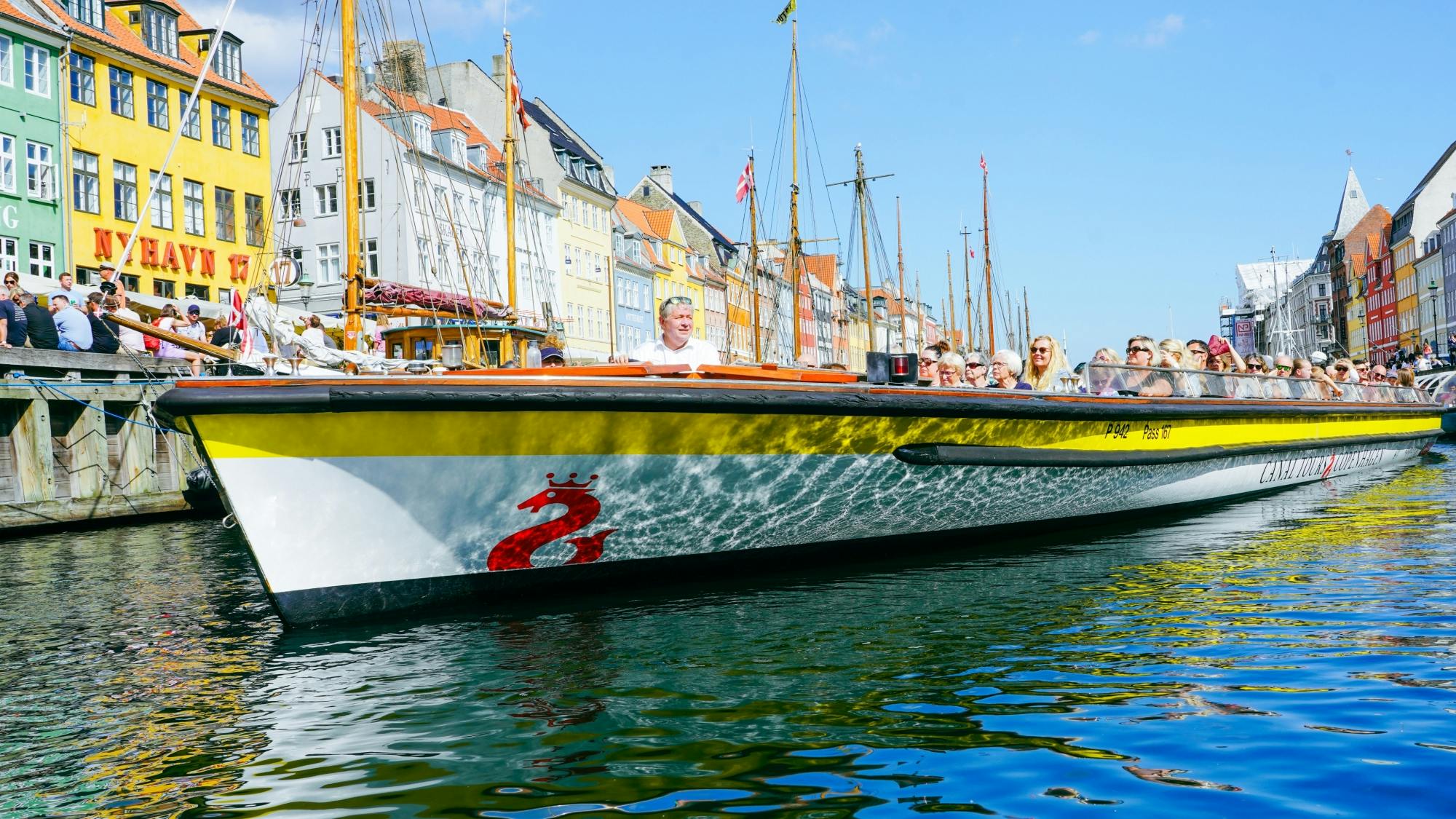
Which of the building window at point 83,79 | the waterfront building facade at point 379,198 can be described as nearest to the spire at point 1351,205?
the waterfront building facade at point 379,198

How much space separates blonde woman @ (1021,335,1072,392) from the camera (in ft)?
32.4

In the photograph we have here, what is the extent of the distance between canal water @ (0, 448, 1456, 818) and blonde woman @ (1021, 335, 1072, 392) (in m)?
2.26

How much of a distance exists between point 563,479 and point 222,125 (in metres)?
32.9

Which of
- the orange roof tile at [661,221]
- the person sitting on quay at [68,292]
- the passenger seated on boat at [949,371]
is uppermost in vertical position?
the orange roof tile at [661,221]

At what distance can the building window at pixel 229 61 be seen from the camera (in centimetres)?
3575

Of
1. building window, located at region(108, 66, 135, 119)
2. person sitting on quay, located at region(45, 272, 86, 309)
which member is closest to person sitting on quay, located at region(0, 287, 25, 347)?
person sitting on quay, located at region(45, 272, 86, 309)

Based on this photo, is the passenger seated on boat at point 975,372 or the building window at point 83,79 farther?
the building window at point 83,79

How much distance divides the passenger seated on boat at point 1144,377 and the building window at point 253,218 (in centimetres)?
3030

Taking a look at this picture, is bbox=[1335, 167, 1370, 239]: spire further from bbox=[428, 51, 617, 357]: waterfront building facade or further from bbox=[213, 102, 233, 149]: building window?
bbox=[213, 102, 233, 149]: building window

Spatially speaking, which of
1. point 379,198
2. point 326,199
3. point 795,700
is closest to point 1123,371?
point 795,700

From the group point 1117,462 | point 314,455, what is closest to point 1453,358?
point 1117,462

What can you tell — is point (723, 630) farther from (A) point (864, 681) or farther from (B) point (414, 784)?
(B) point (414, 784)

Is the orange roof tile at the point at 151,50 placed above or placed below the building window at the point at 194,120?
above

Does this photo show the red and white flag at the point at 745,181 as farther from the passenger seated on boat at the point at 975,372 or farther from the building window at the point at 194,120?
the passenger seated on boat at the point at 975,372
